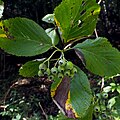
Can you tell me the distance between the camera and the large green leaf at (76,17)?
0.62 m

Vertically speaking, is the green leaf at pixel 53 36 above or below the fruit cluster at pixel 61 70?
above

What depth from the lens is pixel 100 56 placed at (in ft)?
2.17

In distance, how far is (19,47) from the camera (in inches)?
24.9

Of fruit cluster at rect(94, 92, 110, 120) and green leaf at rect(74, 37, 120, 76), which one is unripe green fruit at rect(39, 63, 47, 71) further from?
fruit cluster at rect(94, 92, 110, 120)

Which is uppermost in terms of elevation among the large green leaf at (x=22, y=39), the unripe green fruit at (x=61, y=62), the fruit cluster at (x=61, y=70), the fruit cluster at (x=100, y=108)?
the large green leaf at (x=22, y=39)

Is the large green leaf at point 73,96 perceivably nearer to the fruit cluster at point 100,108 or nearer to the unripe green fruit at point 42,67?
the unripe green fruit at point 42,67

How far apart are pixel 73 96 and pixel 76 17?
15 cm

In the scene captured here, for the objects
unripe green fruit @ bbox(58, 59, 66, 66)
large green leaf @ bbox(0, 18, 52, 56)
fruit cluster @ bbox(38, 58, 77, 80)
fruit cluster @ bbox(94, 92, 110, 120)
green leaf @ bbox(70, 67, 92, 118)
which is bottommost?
fruit cluster @ bbox(94, 92, 110, 120)

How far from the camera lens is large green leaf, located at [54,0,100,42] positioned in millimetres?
624

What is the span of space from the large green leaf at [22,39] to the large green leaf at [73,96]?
8 centimetres

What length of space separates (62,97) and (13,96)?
3.10 meters

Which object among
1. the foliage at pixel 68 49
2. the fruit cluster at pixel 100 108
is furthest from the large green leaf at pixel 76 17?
the fruit cluster at pixel 100 108

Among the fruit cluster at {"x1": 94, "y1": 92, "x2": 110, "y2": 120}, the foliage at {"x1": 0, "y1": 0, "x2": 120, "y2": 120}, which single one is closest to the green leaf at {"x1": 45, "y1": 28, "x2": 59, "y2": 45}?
the foliage at {"x1": 0, "y1": 0, "x2": 120, "y2": 120}

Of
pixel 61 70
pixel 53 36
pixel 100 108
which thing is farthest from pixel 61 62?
pixel 100 108
